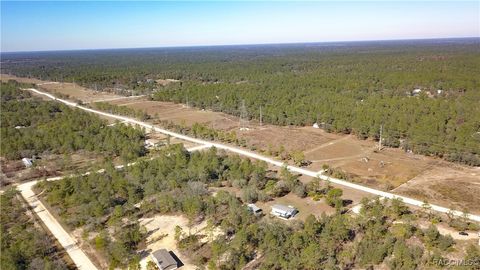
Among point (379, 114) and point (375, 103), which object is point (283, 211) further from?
point (375, 103)

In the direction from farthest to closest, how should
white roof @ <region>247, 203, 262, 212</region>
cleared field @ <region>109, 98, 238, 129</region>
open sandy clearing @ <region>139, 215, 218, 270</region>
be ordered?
cleared field @ <region>109, 98, 238, 129</region> < white roof @ <region>247, 203, 262, 212</region> < open sandy clearing @ <region>139, 215, 218, 270</region>

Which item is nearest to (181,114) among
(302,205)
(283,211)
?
(302,205)

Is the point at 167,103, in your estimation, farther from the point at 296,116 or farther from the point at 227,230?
the point at 227,230

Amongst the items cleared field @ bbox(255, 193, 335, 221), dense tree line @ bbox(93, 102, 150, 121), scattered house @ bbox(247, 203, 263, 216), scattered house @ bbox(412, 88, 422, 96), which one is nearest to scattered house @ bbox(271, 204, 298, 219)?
cleared field @ bbox(255, 193, 335, 221)

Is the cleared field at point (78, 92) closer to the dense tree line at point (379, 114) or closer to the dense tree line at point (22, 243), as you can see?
the dense tree line at point (379, 114)

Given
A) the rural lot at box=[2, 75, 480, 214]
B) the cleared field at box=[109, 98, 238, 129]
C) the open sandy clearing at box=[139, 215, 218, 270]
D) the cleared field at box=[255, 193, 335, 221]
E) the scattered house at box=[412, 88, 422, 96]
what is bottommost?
the cleared field at box=[109, 98, 238, 129]

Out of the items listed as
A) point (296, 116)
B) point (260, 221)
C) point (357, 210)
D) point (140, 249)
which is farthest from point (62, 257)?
point (296, 116)

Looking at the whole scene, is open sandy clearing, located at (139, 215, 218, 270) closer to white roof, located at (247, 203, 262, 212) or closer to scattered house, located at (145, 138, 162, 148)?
white roof, located at (247, 203, 262, 212)
